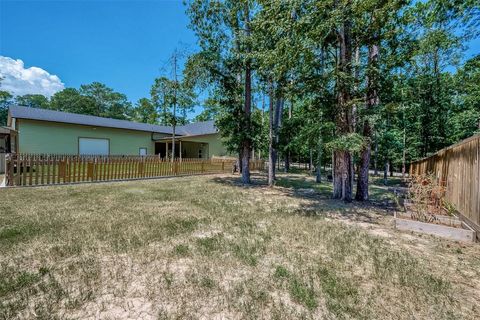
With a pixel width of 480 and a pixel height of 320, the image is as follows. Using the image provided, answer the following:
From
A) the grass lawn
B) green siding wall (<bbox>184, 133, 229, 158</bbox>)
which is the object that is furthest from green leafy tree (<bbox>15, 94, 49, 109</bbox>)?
the grass lawn

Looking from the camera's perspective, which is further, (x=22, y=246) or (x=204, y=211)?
(x=204, y=211)

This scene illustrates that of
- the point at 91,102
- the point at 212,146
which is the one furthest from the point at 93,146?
the point at 91,102

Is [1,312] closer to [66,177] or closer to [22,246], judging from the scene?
[22,246]

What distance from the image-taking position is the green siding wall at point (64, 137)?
52.9 feet

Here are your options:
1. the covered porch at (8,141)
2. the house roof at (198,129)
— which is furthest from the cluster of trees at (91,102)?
the covered porch at (8,141)

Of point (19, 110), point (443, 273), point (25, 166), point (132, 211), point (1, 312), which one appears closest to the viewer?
point (1, 312)

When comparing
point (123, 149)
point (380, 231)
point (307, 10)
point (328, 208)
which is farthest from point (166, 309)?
point (123, 149)

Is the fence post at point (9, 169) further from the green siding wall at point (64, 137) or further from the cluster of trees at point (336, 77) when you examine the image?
the green siding wall at point (64, 137)

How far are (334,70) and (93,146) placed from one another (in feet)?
64.7

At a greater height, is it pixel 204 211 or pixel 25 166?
pixel 25 166

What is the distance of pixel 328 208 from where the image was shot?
21.5 ft

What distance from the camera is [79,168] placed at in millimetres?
9602

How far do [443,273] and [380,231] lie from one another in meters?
1.75

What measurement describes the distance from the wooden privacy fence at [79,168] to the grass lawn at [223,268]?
423 centimetres
